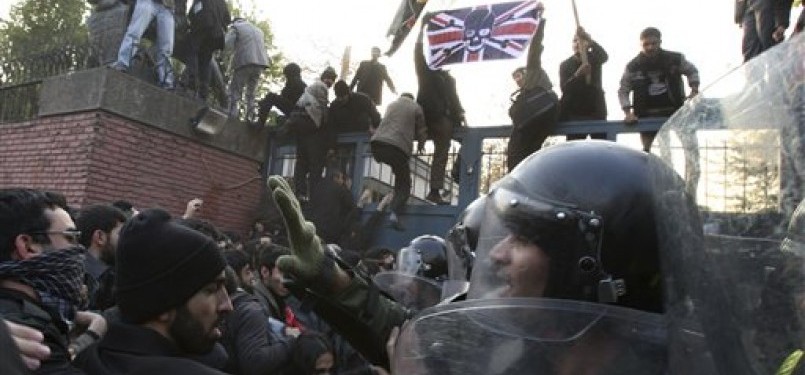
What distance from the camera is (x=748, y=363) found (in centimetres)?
109

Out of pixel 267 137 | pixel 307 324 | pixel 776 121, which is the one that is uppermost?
pixel 267 137

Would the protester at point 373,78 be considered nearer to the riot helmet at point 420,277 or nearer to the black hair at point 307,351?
the riot helmet at point 420,277

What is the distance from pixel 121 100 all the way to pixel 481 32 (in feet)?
13.6

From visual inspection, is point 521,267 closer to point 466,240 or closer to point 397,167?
point 466,240

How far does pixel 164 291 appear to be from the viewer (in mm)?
2041

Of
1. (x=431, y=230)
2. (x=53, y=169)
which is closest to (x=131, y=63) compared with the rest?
(x=53, y=169)

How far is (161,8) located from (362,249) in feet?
12.0

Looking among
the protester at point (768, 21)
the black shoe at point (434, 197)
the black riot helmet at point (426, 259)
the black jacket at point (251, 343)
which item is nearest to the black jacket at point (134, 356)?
the black jacket at point (251, 343)

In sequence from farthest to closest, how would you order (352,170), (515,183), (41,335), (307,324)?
(352,170)
(307,324)
(41,335)
(515,183)

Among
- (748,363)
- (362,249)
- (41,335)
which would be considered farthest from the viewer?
(362,249)

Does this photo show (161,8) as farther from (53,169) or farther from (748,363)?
(748,363)

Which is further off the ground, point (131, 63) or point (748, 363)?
point (131, 63)

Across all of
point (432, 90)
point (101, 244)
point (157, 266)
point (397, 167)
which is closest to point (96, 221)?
point (101, 244)

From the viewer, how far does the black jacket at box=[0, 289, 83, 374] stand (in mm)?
2055
